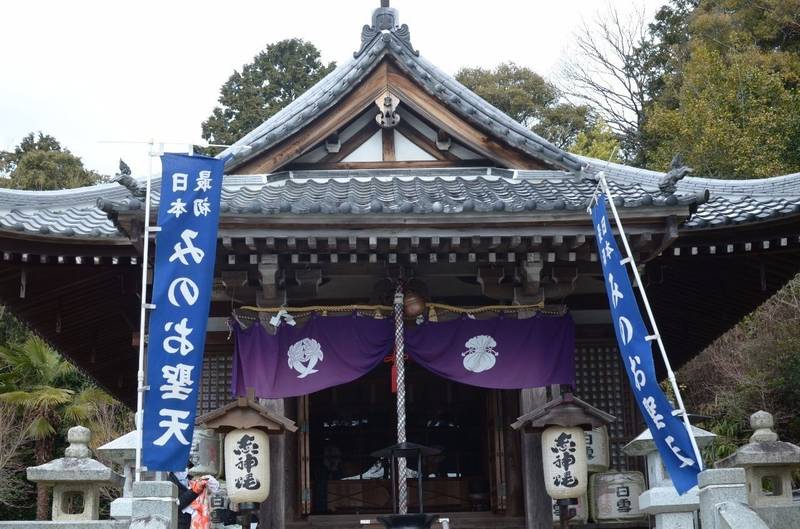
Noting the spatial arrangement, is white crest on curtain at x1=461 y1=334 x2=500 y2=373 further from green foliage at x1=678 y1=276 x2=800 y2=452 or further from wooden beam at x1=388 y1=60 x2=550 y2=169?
green foliage at x1=678 y1=276 x2=800 y2=452

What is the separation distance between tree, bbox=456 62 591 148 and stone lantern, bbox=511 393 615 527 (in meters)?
28.5

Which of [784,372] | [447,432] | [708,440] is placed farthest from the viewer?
[784,372]

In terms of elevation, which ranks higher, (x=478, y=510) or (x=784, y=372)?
(x=784, y=372)

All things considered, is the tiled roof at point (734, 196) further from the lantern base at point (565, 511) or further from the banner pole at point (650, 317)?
the lantern base at point (565, 511)

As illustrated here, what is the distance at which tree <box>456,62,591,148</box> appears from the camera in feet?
124

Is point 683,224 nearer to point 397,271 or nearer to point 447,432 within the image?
point 397,271

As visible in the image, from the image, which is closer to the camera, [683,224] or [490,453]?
[683,224]

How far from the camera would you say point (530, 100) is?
1529 inches

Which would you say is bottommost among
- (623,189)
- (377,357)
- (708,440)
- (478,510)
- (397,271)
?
(478,510)

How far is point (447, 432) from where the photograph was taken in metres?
12.6

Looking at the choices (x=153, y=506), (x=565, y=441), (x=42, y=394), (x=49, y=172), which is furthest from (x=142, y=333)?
(x=49, y=172)

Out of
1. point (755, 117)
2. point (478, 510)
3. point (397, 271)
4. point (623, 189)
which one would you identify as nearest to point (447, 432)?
point (478, 510)

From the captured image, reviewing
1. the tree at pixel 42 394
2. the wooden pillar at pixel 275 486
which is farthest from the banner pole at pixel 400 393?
the tree at pixel 42 394

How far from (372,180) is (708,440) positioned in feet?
15.6
